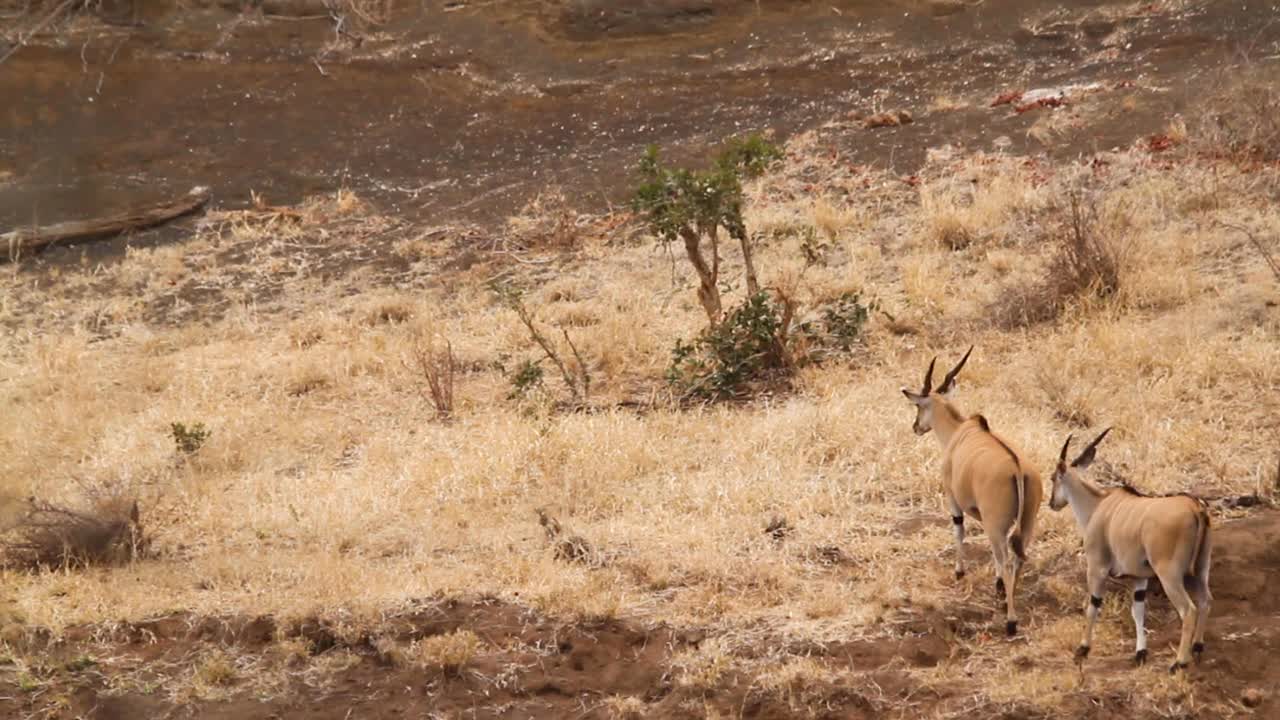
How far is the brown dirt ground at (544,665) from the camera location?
5.66 meters

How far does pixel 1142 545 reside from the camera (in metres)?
5.32

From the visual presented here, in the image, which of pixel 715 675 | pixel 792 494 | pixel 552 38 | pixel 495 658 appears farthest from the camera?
pixel 552 38

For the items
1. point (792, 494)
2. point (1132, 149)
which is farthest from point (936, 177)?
point (792, 494)

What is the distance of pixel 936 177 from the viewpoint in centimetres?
1420

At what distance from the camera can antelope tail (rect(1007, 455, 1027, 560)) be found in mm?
5895

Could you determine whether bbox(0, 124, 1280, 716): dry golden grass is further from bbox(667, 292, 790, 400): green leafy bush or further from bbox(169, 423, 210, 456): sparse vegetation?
bbox(667, 292, 790, 400): green leafy bush

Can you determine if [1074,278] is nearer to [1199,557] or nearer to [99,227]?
[1199,557]

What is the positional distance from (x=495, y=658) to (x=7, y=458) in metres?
5.23

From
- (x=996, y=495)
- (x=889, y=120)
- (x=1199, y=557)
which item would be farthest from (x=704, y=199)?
(x=889, y=120)

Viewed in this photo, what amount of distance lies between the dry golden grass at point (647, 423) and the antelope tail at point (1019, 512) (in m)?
0.40

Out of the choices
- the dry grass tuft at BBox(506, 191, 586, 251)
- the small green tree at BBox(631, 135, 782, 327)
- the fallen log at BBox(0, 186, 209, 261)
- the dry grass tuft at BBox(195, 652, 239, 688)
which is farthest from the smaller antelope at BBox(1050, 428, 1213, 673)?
the fallen log at BBox(0, 186, 209, 261)

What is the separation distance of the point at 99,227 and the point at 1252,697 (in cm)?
1427

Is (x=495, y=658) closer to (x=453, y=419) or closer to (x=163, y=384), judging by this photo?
(x=453, y=419)

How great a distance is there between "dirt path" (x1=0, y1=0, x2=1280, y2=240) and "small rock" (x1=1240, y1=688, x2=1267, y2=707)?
1013cm
